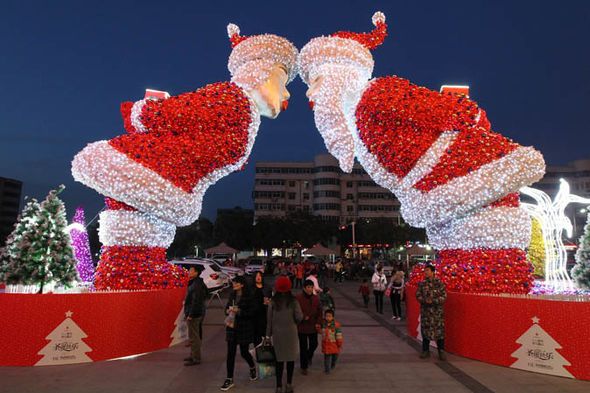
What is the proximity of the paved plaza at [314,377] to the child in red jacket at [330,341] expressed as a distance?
0.47 feet

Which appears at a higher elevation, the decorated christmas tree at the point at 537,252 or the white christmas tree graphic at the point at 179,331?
the decorated christmas tree at the point at 537,252

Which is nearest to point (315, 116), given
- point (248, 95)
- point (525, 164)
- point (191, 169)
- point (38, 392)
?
point (248, 95)

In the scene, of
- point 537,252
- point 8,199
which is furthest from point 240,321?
point 8,199

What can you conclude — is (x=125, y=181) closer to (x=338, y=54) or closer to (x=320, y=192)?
(x=338, y=54)

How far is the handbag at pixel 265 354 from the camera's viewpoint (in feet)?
17.1

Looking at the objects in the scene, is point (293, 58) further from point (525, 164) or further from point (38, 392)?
point (38, 392)

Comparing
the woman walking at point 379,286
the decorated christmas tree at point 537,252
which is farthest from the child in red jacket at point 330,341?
→ the decorated christmas tree at point 537,252

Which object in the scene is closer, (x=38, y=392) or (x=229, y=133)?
(x=38, y=392)

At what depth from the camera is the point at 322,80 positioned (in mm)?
8797

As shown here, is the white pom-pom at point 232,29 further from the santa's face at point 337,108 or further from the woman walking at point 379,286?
the woman walking at point 379,286

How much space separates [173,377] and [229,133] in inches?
174

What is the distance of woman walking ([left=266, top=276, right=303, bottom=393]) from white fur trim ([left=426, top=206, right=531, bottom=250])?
3838mm

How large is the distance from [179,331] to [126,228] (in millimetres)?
2072

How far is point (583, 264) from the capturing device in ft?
28.3
